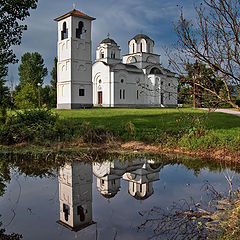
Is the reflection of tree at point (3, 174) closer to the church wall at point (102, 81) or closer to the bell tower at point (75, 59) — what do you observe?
the bell tower at point (75, 59)

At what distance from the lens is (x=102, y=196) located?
5145 mm

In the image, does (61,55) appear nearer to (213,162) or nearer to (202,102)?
(213,162)

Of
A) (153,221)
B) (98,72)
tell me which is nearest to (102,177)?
(153,221)

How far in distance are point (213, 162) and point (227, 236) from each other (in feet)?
15.6

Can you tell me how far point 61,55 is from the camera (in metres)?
32.8

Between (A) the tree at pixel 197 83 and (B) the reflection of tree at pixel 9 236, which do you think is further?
(A) the tree at pixel 197 83

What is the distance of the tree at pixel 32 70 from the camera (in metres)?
45.8

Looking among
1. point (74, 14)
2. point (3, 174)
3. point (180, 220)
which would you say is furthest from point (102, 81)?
point (180, 220)

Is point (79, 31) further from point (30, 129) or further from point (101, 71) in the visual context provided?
point (30, 129)

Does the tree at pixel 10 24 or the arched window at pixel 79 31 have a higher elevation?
the arched window at pixel 79 31

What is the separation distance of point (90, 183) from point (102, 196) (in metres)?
0.85

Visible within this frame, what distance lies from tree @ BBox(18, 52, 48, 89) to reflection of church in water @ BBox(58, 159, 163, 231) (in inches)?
1582

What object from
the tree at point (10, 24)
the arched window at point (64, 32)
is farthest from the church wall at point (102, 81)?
the tree at point (10, 24)

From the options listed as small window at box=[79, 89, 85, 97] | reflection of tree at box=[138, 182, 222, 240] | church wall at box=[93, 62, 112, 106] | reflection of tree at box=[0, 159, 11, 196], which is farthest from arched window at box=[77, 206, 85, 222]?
church wall at box=[93, 62, 112, 106]
